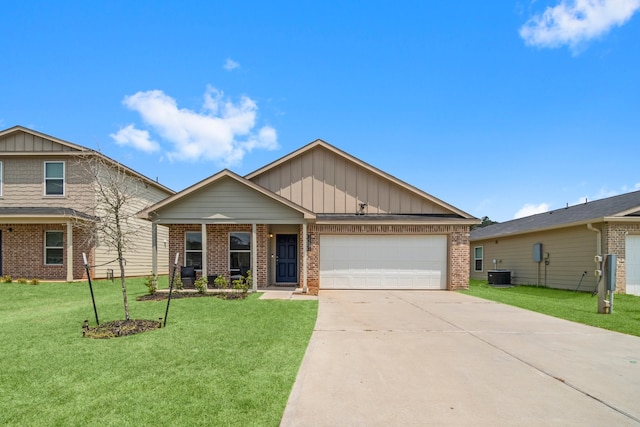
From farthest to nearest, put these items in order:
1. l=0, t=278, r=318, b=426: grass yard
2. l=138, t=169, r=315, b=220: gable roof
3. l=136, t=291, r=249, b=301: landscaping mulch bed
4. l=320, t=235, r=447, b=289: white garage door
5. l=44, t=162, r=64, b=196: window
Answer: l=44, t=162, r=64, b=196: window → l=320, t=235, r=447, b=289: white garage door → l=138, t=169, r=315, b=220: gable roof → l=136, t=291, r=249, b=301: landscaping mulch bed → l=0, t=278, r=318, b=426: grass yard

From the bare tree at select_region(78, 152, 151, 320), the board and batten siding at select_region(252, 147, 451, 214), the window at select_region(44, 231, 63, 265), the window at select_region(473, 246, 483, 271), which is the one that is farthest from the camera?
the window at select_region(473, 246, 483, 271)

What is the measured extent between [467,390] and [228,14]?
43.4 feet

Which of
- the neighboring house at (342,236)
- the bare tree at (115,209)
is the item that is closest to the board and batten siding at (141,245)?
the bare tree at (115,209)

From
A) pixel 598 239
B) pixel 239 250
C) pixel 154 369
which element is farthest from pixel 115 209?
pixel 598 239

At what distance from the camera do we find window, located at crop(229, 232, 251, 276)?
15.0m

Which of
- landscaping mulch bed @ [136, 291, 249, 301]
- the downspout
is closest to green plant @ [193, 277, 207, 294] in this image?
landscaping mulch bed @ [136, 291, 249, 301]

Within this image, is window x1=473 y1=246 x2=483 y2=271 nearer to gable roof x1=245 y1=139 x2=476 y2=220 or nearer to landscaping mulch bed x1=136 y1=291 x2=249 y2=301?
gable roof x1=245 y1=139 x2=476 y2=220

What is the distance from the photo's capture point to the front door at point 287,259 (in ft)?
52.1

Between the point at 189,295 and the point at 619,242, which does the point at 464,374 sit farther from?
the point at 619,242

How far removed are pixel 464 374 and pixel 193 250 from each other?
41.0 feet

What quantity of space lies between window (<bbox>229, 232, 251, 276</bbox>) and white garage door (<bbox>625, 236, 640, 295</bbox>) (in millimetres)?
14374

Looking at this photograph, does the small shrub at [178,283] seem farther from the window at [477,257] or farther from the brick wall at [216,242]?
the window at [477,257]

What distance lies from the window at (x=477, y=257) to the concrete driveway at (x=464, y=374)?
654 inches

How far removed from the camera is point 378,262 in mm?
15367
